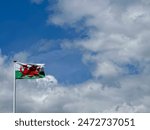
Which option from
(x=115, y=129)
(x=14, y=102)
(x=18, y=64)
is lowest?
(x=115, y=129)

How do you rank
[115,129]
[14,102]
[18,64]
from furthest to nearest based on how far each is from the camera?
[18,64] < [14,102] < [115,129]

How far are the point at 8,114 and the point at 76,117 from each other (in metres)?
6.15

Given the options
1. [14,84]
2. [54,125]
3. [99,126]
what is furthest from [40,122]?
[14,84]

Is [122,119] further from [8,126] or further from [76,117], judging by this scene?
[8,126]

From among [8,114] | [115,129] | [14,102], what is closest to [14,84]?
[14,102]

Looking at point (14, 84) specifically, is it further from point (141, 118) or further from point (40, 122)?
point (141, 118)

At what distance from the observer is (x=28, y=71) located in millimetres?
75125

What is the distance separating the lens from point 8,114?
6400 cm

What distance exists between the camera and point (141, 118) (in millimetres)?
63188

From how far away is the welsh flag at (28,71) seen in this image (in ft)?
245

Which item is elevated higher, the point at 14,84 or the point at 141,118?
the point at 14,84

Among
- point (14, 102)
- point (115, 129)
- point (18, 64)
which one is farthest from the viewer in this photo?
point (18, 64)

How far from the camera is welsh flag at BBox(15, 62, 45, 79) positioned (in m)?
74.8

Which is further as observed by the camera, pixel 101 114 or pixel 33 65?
pixel 33 65
